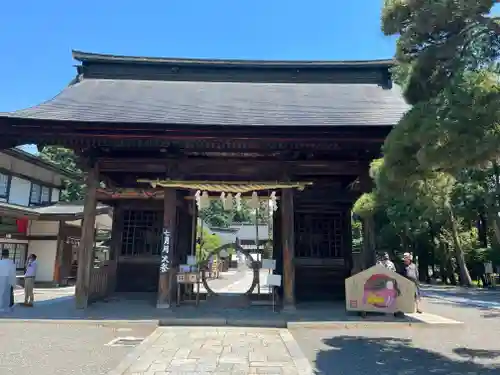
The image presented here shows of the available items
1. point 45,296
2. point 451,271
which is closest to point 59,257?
point 45,296

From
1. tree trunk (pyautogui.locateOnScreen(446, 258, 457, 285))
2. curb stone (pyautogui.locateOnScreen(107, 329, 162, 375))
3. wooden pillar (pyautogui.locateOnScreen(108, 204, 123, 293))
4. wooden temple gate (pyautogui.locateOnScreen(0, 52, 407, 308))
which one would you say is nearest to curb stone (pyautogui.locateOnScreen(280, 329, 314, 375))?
curb stone (pyautogui.locateOnScreen(107, 329, 162, 375))

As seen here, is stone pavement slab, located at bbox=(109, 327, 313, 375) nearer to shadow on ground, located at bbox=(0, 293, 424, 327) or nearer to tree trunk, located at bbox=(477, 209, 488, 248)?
shadow on ground, located at bbox=(0, 293, 424, 327)

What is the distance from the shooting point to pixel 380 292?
28.0 feet

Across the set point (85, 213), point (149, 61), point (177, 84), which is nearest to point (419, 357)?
point (85, 213)

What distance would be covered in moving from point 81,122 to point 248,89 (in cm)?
583

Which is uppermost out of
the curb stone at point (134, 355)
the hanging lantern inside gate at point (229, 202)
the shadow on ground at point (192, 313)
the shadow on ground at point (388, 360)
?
the hanging lantern inside gate at point (229, 202)

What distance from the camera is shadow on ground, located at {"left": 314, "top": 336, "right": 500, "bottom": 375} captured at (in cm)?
505

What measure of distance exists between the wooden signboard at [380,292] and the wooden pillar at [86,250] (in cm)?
625

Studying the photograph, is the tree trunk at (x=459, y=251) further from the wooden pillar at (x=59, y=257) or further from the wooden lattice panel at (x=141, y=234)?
the wooden pillar at (x=59, y=257)

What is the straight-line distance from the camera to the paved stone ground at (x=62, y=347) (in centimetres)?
504

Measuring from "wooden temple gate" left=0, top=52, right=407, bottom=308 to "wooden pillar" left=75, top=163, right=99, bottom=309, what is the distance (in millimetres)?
25

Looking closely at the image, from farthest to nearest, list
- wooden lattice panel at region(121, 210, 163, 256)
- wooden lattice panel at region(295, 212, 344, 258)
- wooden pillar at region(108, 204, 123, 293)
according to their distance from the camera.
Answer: wooden lattice panel at region(121, 210, 163, 256)
wooden pillar at region(108, 204, 123, 293)
wooden lattice panel at region(295, 212, 344, 258)

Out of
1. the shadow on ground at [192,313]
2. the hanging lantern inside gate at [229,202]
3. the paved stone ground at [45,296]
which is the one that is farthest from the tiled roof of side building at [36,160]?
the hanging lantern inside gate at [229,202]

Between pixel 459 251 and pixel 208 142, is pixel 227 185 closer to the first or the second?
pixel 208 142
